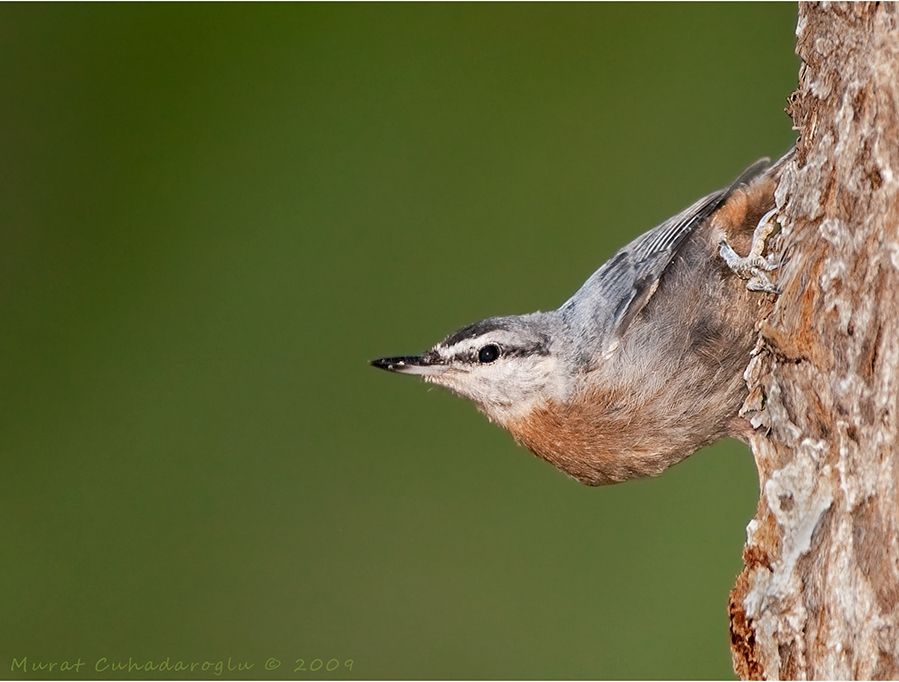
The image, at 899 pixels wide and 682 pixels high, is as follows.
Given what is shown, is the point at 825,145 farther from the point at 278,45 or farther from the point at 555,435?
the point at 278,45

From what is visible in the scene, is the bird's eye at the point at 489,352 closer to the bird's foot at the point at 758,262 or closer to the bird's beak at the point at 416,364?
the bird's beak at the point at 416,364

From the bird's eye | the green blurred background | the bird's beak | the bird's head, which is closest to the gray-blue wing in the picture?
the bird's head

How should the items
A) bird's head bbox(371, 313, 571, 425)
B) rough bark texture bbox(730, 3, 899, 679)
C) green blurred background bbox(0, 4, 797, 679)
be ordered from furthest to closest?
green blurred background bbox(0, 4, 797, 679)
bird's head bbox(371, 313, 571, 425)
rough bark texture bbox(730, 3, 899, 679)

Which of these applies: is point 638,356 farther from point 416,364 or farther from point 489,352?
point 416,364

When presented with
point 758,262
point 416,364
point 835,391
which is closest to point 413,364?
point 416,364

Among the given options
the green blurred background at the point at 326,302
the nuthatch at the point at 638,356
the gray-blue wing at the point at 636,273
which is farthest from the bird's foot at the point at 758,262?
the green blurred background at the point at 326,302

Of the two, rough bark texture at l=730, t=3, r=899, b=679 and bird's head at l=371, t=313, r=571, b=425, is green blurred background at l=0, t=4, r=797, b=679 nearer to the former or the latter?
bird's head at l=371, t=313, r=571, b=425
